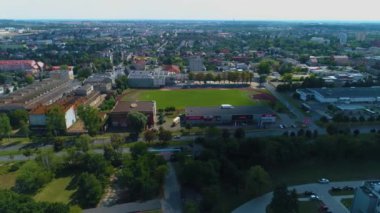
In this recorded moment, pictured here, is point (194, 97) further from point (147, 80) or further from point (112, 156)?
point (112, 156)

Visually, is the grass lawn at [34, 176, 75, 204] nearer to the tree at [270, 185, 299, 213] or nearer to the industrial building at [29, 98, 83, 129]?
the industrial building at [29, 98, 83, 129]

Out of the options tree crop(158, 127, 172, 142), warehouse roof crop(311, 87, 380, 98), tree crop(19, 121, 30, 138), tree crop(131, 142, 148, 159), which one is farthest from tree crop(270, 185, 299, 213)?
warehouse roof crop(311, 87, 380, 98)

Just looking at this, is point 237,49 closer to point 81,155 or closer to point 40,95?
point 40,95

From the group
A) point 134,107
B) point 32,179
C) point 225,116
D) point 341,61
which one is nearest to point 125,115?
point 134,107

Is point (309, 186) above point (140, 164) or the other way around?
the other way around

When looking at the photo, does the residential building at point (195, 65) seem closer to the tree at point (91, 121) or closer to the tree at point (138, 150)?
the tree at point (91, 121)

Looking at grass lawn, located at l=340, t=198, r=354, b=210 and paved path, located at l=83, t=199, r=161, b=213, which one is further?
grass lawn, located at l=340, t=198, r=354, b=210

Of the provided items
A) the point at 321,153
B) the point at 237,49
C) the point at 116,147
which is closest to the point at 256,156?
the point at 321,153
